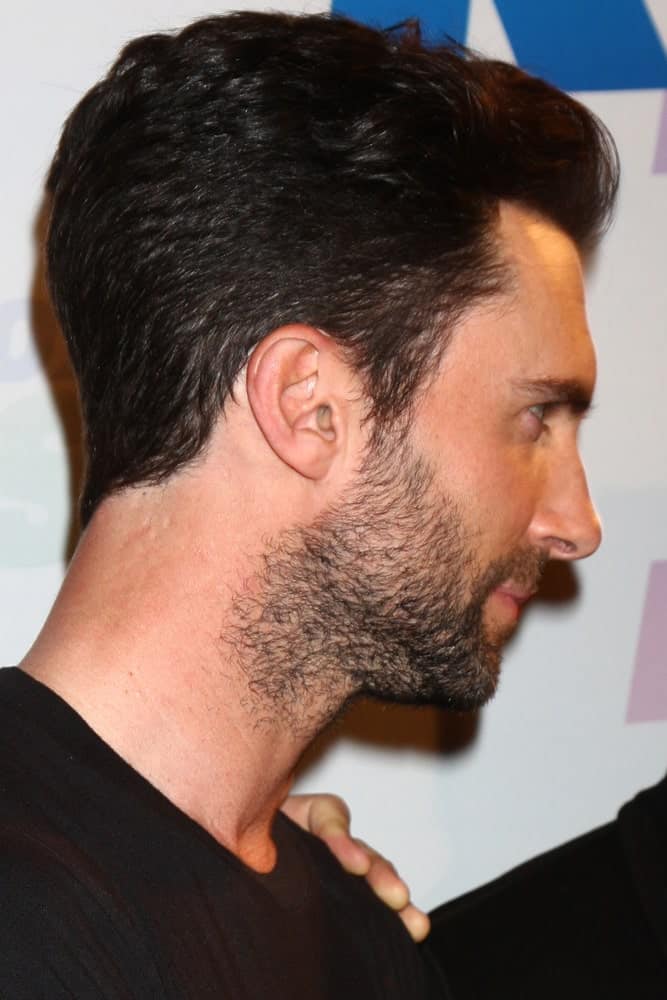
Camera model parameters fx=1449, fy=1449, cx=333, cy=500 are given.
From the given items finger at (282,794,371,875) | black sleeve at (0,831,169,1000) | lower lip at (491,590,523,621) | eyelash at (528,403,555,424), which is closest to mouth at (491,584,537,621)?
lower lip at (491,590,523,621)

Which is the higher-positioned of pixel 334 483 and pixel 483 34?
pixel 483 34

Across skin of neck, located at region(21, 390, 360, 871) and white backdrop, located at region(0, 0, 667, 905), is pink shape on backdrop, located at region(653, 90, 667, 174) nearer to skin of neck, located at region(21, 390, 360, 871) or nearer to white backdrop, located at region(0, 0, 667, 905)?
white backdrop, located at region(0, 0, 667, 905)

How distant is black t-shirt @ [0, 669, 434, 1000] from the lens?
2.48 feet

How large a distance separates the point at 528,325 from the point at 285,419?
20 centimetres

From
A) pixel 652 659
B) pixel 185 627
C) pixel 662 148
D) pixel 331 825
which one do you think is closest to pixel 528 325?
pixel 185 627

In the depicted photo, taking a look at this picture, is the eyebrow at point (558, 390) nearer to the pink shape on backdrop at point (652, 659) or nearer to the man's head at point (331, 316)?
the man's head at point (331, 316)

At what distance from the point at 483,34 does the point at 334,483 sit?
731 millimetres

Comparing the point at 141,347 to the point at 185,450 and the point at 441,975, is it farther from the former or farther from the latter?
the point at 441,975

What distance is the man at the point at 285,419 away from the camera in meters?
0.95

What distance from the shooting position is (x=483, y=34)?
5.01 feet

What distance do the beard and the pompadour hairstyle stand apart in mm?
71

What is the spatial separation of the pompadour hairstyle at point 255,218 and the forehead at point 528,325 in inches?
0.6

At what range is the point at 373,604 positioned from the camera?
1035 millimetres

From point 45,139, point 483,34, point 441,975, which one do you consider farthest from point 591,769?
point 45,139
